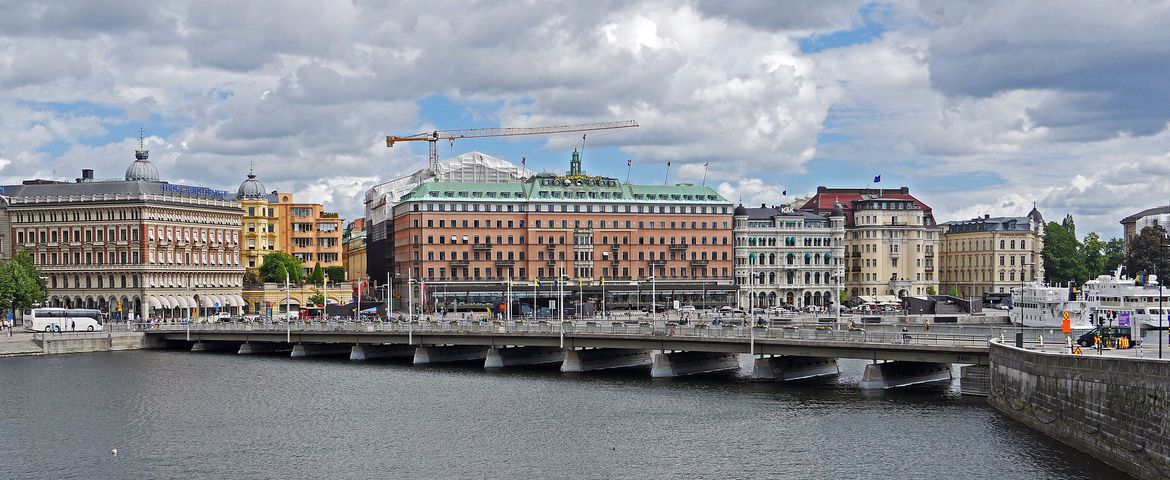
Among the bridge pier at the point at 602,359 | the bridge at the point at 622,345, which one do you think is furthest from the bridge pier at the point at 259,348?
the bridge pier at the point at 602,359

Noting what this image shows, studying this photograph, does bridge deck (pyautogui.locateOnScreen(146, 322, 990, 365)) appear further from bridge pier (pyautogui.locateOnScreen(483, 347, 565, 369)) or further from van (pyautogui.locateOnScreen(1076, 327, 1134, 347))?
van (pyautogui.locateOnScreen(1076, 327, 1134, 347))

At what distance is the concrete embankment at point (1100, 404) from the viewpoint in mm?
53688

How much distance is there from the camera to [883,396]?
88.8 m

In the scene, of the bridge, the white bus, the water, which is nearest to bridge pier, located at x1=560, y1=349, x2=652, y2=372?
the bridge

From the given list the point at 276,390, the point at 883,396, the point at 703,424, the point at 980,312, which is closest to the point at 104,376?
the point at 276,390

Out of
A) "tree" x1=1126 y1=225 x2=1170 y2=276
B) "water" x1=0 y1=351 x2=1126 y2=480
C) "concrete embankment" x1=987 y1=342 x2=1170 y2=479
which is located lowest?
"water" x1=0 y1=351 x2=1126 y2=480

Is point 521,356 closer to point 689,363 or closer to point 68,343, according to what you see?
point 689,363

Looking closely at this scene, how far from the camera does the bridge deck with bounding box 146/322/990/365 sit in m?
89.0

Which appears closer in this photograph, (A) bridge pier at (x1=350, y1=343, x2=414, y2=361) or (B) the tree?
(A) bridge pier at (x1=350, y1=343, x2=414, y2=361)

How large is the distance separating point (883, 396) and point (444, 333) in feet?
150

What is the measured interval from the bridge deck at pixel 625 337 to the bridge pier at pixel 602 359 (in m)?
1.44

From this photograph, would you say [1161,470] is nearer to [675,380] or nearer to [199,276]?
[675,380]

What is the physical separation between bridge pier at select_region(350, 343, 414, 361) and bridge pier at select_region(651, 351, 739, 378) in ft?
107

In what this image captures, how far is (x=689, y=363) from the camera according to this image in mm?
107312
